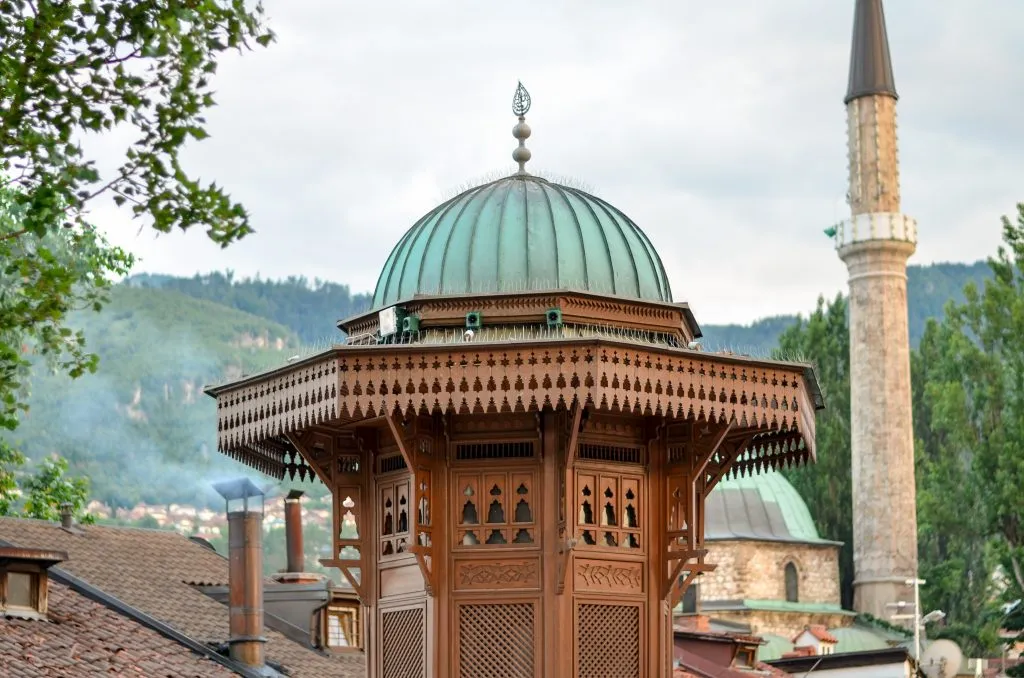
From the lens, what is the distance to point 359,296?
147625mm

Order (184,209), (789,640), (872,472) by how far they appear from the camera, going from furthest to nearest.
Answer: (872,472), (789,640), (184,209)

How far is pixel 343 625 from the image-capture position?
28953 millimetres

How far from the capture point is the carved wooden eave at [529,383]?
14570 millimetres

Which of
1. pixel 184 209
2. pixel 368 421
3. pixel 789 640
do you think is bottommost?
pixel 789 640

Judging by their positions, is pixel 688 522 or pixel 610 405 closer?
pixel 610 405

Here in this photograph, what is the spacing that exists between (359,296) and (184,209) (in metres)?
136

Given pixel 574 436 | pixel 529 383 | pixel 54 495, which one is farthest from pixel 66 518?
pixel 529 383

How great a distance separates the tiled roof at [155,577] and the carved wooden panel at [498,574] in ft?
35.0

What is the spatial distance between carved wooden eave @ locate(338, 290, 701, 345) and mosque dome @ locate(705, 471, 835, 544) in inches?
1852

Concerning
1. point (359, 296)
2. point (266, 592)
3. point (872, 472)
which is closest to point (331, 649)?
point (266, 592)

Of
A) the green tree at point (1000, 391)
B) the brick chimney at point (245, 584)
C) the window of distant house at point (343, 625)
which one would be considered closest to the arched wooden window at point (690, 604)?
the green tree at point (1000, 391)

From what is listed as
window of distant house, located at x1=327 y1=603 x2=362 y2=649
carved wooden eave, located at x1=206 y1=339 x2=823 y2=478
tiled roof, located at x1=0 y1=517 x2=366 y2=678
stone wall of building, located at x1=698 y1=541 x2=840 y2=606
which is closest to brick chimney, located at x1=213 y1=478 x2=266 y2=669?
tiled roof, located at x1=0 y1=517 x2=366 y2=678

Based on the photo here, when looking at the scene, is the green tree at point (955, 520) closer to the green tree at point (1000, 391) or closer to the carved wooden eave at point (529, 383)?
the green tree at point (1000, 391)

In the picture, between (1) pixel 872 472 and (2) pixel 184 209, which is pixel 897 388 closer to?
(1) pixel 872 472
